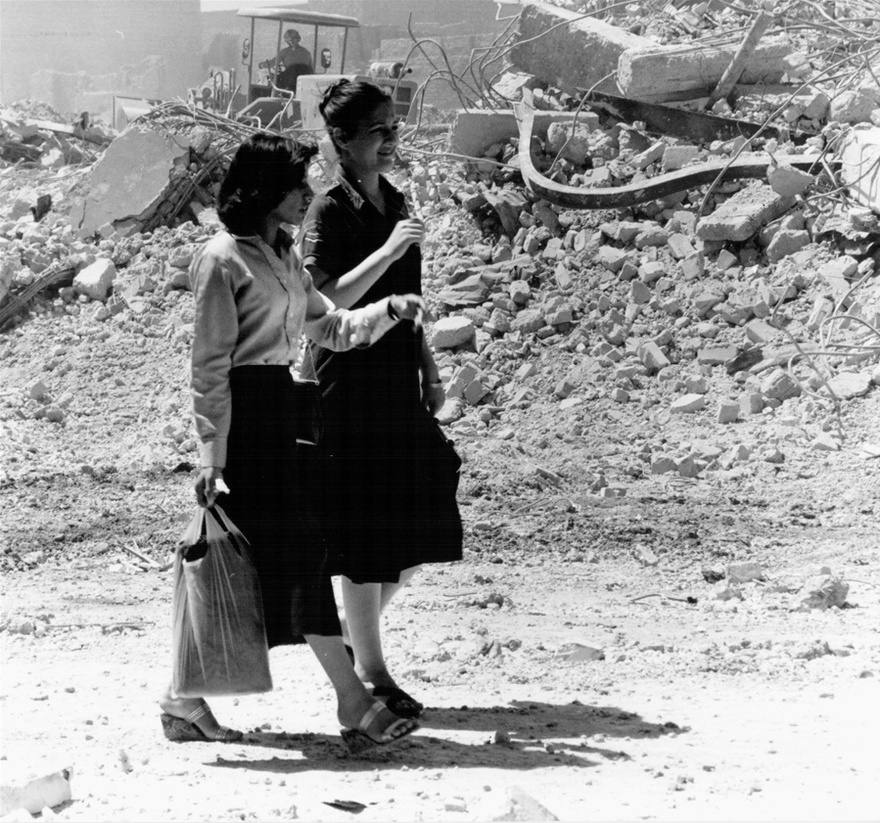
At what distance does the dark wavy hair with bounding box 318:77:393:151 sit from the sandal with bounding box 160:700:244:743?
154 cm

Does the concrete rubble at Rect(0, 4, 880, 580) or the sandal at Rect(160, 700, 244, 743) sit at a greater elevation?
the concrete rubble at Rect(0, 4, 880, 580)

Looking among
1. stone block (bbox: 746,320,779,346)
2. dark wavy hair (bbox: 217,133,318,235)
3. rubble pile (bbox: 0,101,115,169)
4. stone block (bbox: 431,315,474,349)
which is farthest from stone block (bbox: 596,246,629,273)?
rubble pile (bbox: 0,101,115,169)

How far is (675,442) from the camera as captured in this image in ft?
23.3

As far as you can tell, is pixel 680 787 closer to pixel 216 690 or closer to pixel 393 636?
pixel 216 690

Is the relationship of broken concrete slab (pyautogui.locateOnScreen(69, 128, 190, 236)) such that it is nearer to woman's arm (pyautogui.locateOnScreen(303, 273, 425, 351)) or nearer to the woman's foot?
woman's arm (pyautogui.locateOnScreen(303, 273, 425, 351))

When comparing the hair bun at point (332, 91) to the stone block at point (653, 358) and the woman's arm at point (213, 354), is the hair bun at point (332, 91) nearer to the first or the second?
the woman's arm at point (213, 354)

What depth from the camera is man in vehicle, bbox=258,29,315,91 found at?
1561 cm

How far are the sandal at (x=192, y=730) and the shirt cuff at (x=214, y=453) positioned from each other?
2.15 feet

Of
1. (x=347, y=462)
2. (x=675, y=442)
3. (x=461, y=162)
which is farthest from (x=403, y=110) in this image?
(x=347, y=462)

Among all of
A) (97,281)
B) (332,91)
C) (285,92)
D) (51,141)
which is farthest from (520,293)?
(51,141)

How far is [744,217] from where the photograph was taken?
26.2ft

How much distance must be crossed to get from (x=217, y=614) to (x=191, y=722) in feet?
1.19

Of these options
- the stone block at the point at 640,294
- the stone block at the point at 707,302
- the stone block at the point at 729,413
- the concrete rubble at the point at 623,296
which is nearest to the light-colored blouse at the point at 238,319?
the concrete rubble at the point at 623,296

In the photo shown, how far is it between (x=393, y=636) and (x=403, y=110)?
1023 cm
